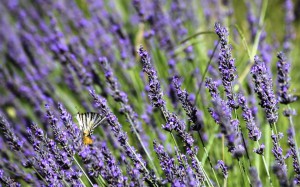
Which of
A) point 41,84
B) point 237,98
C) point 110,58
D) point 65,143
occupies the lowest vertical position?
point 65,143

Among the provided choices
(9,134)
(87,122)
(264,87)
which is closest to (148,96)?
(87,122)

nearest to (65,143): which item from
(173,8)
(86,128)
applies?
(86,128)

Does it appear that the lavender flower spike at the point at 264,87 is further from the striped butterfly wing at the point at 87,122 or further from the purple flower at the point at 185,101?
the striped butterfly wing at the point at 87,122

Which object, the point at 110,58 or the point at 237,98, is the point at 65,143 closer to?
the point at 237,98

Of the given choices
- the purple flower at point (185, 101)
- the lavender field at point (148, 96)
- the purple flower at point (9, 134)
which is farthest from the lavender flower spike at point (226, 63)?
the purple flower at point (9, 134)

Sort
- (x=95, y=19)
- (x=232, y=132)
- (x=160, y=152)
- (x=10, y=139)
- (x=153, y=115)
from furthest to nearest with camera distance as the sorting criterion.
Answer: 1. (x=95, y=19)
2. (x=153, y=115)
3. (x=10, y=139)
4. (x=160, y=152)
5. (x=232, y=132)

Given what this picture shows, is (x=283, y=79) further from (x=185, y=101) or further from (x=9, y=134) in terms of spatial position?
(x=9, y=134)

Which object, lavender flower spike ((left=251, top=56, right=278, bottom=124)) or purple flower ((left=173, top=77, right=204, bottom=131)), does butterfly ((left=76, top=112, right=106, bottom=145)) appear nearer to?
purple flower ((left=173, top=77, right=204, bottom=131))
